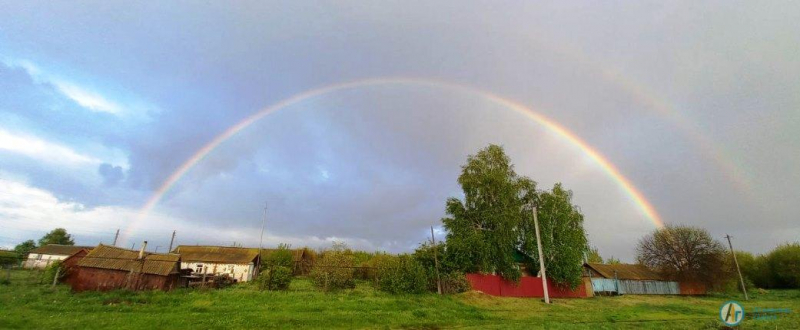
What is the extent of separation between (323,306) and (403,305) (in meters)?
5.02

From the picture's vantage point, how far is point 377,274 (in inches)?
1161

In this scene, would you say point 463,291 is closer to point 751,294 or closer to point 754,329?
point 754,329

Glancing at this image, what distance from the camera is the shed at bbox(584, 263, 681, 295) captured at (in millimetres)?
46594

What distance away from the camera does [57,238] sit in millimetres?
93562

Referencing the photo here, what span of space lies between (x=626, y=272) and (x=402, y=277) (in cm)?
3818

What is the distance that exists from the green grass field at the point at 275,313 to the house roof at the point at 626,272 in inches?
926

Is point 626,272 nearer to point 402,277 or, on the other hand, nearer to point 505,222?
point 505,222

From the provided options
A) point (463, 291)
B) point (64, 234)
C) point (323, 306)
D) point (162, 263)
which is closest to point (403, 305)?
point (323, 306)

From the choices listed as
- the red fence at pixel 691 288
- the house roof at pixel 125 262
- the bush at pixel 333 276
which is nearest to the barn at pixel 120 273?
the house roof at pixel 125 262

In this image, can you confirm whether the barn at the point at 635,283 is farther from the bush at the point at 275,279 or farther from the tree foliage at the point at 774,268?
the bush at the point at 275,279

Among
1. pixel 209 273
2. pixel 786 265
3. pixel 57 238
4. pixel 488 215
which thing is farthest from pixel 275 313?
pixel 57 238

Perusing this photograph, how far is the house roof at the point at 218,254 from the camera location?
49.7 meters

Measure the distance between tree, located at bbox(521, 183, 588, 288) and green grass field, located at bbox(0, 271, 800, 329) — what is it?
11.3m

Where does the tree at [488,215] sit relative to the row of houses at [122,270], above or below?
above
